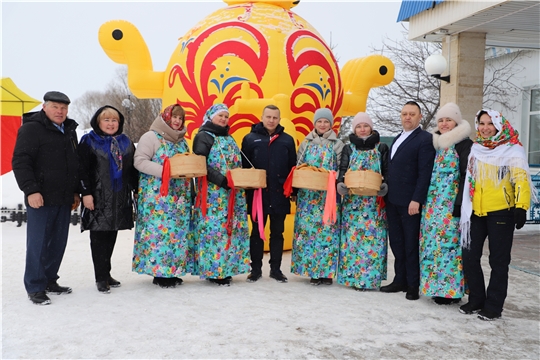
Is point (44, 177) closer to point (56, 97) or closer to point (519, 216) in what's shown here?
point (56, 97)

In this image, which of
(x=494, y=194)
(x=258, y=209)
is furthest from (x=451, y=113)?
(x=258, y=209)

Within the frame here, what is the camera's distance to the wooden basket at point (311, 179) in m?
4.87

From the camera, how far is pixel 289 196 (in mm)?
5281

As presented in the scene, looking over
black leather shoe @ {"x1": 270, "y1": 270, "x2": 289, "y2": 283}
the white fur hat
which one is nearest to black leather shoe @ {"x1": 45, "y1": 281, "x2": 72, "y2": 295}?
black leather shoe @ {"x1": 270, "y1": 270, "x2": 289, "y2": 283}

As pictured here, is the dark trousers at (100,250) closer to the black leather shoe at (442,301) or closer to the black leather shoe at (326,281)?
the black leather shoe at (326,281)

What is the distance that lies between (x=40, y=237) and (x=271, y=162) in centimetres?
218

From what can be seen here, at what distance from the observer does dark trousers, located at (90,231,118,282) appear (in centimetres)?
481

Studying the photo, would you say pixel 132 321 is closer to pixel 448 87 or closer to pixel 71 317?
pixel 71 317

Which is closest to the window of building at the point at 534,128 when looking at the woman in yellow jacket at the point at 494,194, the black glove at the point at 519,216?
the woman in yellow jacket at the point at 494,194

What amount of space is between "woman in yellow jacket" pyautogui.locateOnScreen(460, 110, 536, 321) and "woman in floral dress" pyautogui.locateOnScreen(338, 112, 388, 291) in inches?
34.8

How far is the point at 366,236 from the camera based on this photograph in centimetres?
502

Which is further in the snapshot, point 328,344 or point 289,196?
point 289,196

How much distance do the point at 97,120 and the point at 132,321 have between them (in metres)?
A: 1.85

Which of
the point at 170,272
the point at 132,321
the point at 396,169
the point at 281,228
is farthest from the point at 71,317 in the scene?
the point at 396,169
